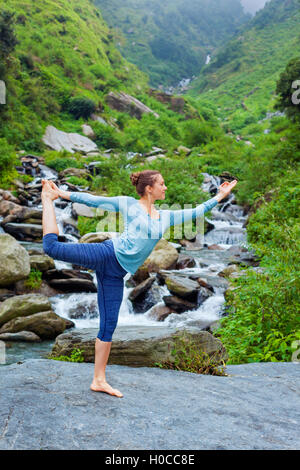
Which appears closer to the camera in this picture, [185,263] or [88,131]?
[185,263]

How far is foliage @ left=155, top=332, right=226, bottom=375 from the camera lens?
15.1 feet

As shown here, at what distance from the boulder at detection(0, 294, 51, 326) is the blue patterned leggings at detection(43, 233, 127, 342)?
6.46m

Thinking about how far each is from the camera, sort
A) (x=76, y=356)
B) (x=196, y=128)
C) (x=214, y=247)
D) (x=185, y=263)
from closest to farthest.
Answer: (x=76, y=356) < (x=185, y=263) < (x=214, y=247) < (x=196, y=128)

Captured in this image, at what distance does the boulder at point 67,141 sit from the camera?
134 ft

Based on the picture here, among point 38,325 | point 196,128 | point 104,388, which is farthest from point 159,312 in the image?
point 196,128

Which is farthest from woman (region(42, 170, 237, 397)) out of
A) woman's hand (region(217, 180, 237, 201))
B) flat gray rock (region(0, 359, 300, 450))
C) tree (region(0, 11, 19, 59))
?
tree (region(0, 11, 19, 59))

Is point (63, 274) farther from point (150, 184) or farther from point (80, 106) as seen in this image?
point (80, 106)

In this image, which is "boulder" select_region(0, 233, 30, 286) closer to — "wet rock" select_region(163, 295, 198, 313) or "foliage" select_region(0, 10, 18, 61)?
"wet rock" select_region(163, 295, 198, 313)

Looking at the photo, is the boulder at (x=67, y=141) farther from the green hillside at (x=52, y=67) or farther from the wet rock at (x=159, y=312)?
the wet rock at (x=159, y=312)

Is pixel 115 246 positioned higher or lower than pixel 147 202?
lower

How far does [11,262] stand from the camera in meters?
10.7

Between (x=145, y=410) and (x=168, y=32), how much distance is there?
178750 mm
